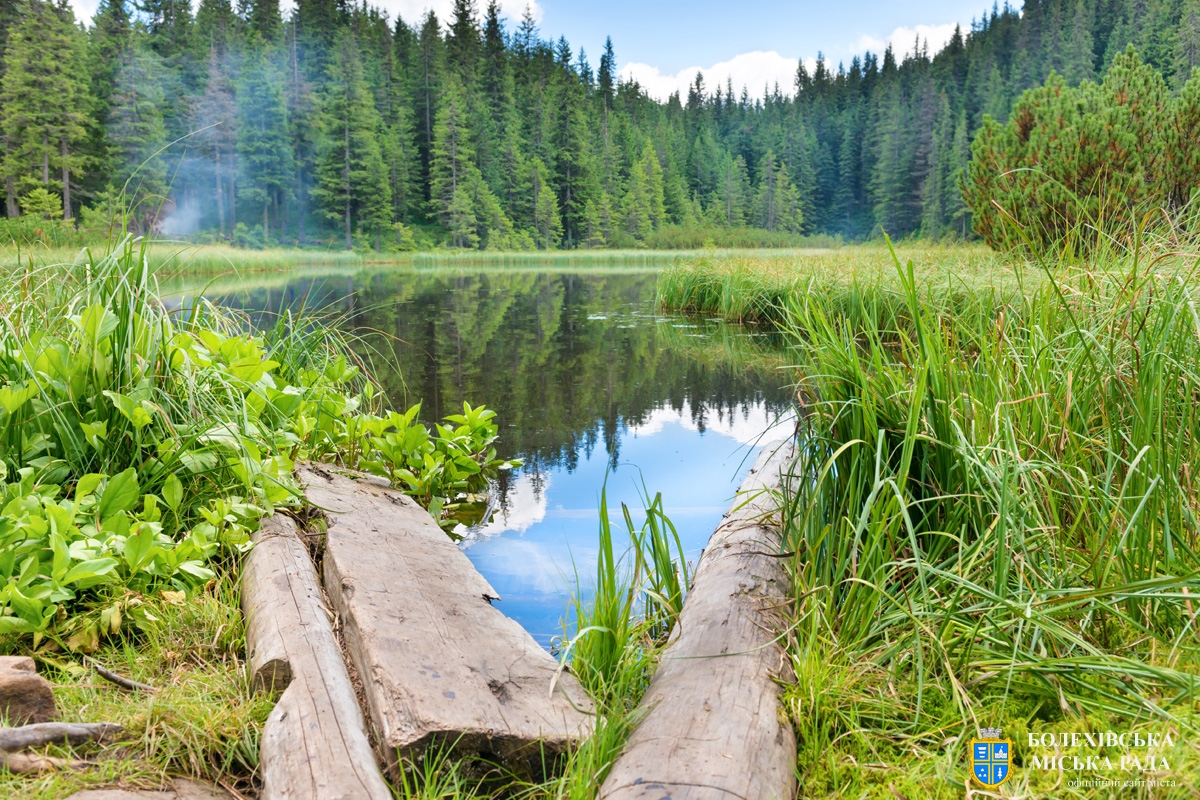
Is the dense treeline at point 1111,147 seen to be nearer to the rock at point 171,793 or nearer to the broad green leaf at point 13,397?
the broad green leaf at point 13,397

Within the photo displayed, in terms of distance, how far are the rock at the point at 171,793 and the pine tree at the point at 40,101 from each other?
1297 inches

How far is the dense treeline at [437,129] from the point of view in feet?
99.7

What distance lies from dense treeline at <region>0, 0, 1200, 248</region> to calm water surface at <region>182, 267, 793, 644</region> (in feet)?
59.2

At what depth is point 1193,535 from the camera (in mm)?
1705

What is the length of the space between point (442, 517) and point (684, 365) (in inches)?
157

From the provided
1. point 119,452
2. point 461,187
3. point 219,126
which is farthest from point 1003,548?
point 461,187

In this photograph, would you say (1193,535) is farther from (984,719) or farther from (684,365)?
(684,365)

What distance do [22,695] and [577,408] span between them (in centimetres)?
398

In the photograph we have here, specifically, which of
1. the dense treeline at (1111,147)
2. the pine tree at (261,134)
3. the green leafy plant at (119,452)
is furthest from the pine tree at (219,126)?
the green leafy plant at (119,452)

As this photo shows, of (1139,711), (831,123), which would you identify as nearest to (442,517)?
(1139,711)

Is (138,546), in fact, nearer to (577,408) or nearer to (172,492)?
(172,492)

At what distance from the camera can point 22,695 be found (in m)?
1.33

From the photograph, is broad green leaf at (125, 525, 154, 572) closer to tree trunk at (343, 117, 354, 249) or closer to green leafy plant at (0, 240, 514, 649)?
green leafy plant at (0, 240, 514, 649)

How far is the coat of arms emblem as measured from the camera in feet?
4.05
